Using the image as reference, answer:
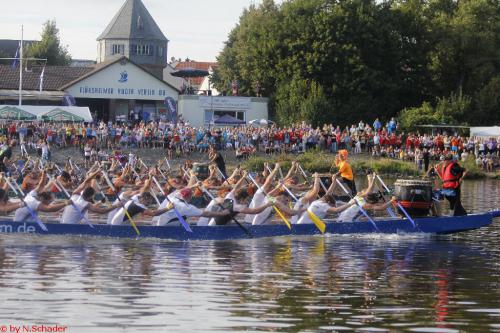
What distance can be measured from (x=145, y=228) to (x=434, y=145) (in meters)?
29.5

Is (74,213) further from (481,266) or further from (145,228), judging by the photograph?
(481,266)

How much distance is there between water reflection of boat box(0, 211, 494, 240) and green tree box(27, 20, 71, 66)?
74.8m

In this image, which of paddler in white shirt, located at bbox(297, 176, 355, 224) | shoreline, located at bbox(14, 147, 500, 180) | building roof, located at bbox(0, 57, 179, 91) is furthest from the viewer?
building roof, located at bbox(0, 57, 179, 91)

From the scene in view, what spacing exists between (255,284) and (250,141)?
30775mm

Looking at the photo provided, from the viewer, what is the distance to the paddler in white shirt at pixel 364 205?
2047 cm

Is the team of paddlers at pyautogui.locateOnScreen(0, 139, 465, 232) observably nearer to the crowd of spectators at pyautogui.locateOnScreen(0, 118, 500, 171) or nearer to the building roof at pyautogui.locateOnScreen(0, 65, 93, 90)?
the crowd of spectators at pyautogui.locateOnScreen(0, 118, 500, 171)

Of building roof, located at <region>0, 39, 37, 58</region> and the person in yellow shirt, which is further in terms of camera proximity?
building roof, located at <region>0, 39, 37, 58</region>

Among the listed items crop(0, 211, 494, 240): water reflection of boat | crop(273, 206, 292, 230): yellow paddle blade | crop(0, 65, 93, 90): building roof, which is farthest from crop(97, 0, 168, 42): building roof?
crop(0, 211, 494, 240): water reflection of boat

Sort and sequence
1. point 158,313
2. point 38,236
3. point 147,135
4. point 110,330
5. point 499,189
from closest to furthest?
point 110,330, point 158,313, point 38,236, point 499,189, point 147,135

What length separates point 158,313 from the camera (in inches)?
493

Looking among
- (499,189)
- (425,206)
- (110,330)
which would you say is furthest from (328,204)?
(499,189)

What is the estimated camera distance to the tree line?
57656mm

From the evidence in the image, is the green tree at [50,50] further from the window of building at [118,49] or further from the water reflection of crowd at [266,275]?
the water reflection of crowd at [266,275]

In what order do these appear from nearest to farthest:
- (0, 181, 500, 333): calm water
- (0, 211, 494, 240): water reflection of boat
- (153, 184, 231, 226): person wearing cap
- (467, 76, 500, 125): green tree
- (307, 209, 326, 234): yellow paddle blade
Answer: (0, 181, 500, 333): calm water
(0, 211, 494, 240): water reflection of boat
(153, 184, 231, 226): person wearing cap
(307, 209, 326, 234): yellow paddle blade
(467, 76, 500, 125): green tree
